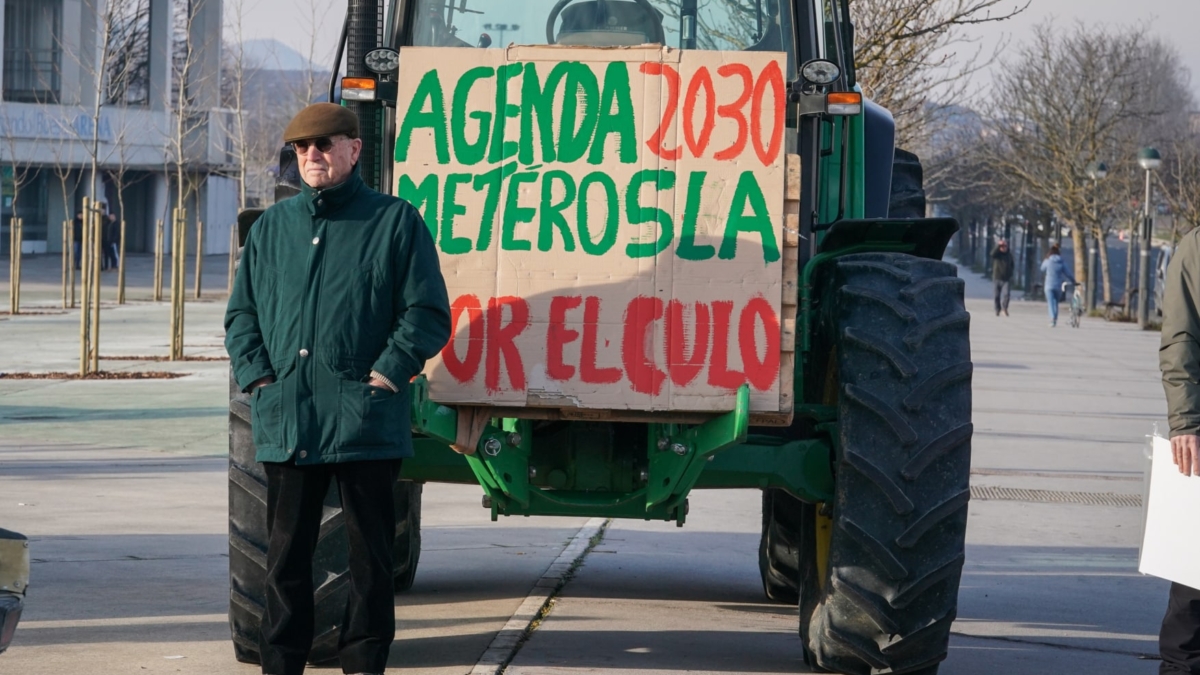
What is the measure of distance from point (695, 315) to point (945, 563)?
1118 millimetres

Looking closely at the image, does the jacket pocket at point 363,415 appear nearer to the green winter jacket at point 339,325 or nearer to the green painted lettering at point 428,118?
the green winter jacket at point 339,325

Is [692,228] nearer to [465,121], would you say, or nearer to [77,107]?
[465,121]

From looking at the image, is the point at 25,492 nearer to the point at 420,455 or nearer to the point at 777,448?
the point at 420,455

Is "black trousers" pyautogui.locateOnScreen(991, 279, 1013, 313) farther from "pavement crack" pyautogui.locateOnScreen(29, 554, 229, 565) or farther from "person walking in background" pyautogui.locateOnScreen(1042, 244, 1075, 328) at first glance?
"pavement crack" pyautogui.locateOnScreen(29, 554, 229, 565)

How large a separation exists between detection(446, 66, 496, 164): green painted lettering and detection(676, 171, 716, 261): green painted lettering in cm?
68

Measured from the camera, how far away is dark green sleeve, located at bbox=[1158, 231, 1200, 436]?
5.02m

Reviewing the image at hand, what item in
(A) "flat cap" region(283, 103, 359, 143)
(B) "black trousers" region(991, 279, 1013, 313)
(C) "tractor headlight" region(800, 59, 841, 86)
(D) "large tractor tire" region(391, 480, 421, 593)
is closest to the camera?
(A) "flat cap" region(283, 103, 359, 143)

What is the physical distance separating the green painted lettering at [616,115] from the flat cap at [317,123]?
85 centimetres

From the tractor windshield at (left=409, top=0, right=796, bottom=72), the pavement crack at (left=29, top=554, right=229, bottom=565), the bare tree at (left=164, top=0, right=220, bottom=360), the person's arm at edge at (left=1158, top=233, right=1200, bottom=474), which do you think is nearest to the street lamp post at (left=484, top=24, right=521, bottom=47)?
the tractor windshield at (left=409, top=0, right=796, bottom=72)

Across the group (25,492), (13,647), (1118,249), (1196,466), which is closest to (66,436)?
(25,492)

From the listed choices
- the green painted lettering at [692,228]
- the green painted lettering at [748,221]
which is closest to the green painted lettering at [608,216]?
the green painted lettering at [692,228]

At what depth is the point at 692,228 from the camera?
18.0 ft

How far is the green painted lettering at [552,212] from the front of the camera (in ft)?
18.0

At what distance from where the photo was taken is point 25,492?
1001 cm
